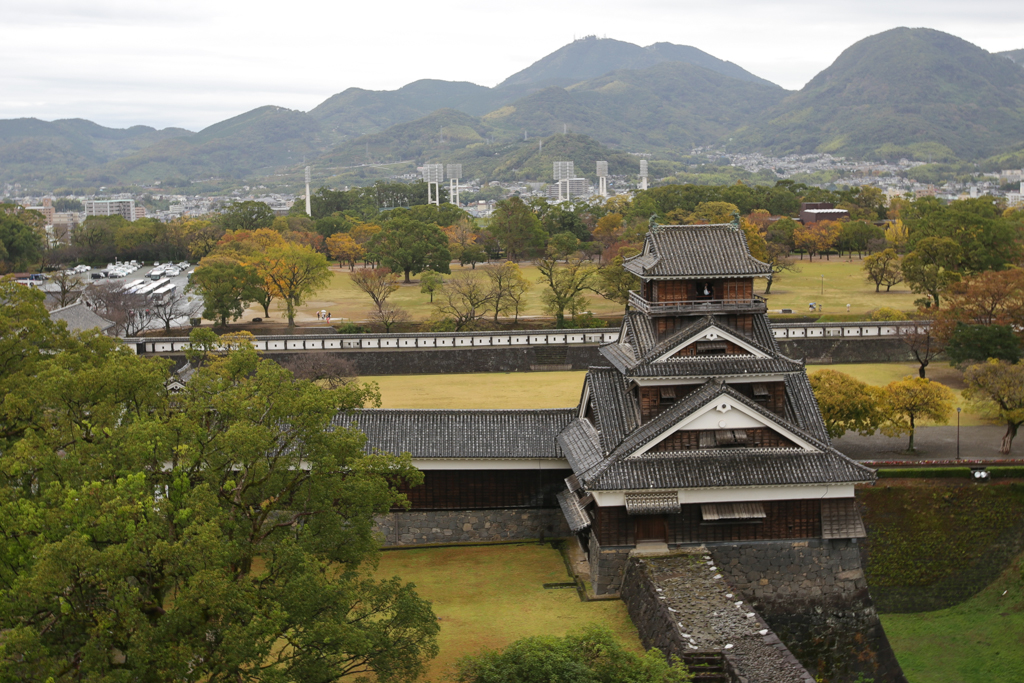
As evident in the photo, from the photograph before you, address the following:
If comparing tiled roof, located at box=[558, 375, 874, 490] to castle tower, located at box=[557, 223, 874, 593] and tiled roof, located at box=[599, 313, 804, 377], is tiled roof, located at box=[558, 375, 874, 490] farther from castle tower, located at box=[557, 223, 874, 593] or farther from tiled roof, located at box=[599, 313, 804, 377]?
tiled roof, located at box=[599, 313, 804, 377]

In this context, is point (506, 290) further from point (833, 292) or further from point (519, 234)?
point (519, 234)

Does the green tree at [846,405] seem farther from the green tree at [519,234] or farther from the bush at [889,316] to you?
the green tree at [519,234]

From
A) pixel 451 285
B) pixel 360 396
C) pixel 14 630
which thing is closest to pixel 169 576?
pixel 14 630

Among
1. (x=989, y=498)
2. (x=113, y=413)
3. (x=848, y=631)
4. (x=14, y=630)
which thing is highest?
(x=113, y=413)

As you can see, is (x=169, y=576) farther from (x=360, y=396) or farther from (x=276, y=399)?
(x=360, y=396)

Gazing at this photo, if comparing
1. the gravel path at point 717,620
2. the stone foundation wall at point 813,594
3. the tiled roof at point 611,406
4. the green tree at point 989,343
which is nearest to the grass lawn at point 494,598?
the gravel path at point 717,620

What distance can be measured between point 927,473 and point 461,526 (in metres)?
10.7

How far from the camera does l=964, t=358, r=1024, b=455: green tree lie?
22.5 m

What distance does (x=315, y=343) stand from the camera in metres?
36.0

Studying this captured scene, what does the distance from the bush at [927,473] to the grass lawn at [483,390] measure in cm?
1049

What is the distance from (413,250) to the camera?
53062 millimetres

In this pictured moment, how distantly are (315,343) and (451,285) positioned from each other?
9.56m

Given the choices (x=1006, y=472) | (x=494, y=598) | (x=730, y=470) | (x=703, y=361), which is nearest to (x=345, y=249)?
(x=703, y=361)

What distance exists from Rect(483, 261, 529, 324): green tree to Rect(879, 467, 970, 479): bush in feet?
75.7
